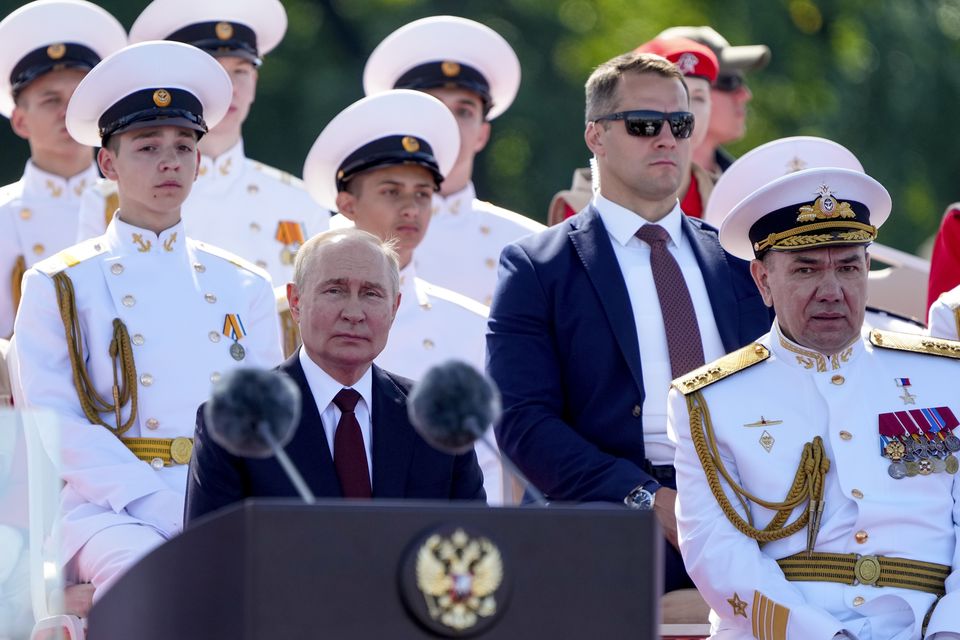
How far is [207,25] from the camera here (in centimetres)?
740

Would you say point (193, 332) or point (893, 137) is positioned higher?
point (893, 137)

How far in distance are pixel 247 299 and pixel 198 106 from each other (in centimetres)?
61

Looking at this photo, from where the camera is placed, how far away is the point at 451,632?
3230 mm

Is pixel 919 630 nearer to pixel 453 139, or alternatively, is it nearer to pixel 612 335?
pixel 612 335

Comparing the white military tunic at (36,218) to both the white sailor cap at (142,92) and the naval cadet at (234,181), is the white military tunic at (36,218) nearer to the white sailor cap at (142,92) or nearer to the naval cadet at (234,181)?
the naval cadet at (234,181)

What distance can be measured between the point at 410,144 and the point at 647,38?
7306mm

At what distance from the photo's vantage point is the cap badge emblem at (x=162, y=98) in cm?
609

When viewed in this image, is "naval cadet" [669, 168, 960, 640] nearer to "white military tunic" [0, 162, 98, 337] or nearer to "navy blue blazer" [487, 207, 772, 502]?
"navy blue blazer" [487, 207, 772, 502]

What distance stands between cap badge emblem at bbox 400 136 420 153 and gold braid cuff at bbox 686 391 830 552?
2177 mm

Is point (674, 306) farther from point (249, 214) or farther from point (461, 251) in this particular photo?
point (249, 214)

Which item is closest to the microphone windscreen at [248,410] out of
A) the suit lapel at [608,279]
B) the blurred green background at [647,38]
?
the suit lapel at [608,279]

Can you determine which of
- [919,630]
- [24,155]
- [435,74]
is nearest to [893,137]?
[24,155]

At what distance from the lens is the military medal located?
5996mm

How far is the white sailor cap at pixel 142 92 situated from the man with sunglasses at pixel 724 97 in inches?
96.2
